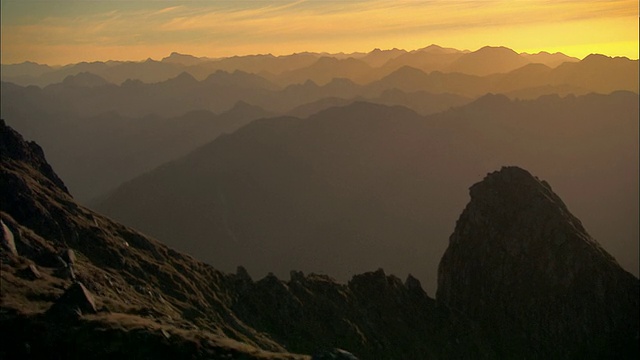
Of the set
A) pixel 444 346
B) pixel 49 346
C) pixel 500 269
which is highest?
pixel 500 269

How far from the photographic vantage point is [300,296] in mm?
101312

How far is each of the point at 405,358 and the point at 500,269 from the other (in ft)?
100

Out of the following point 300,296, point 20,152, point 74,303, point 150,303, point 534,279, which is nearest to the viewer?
point 74,303

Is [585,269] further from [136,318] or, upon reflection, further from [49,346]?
[49,346]

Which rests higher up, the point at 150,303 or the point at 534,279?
the point at 534,279

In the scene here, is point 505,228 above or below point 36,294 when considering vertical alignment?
above

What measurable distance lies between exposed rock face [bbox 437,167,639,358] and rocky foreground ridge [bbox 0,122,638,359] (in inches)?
7.7

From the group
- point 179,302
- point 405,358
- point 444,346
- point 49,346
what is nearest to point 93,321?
point 49,346

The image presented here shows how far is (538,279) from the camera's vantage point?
112312mm

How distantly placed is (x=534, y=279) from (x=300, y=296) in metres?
40.0

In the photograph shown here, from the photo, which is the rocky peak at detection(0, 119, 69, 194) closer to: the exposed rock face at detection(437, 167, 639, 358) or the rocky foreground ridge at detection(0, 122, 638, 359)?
the rocky foreground ridge at detection(0, 122, 638, 359)

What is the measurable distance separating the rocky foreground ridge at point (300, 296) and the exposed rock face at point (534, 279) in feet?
0.64

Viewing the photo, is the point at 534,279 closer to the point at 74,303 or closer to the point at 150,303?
the point at 150,303

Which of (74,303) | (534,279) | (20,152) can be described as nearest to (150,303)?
(74,303)
